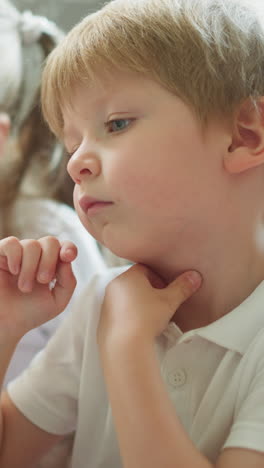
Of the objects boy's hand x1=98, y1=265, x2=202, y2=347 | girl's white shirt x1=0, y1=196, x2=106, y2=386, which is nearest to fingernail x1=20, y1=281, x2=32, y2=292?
boy's hand x1=98, y1=265, x2=202, y2=347

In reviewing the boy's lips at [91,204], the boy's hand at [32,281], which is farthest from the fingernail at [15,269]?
the boy's lips at [91,204]

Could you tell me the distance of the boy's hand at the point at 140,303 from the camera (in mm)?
770

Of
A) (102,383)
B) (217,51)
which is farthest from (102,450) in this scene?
(217,51)

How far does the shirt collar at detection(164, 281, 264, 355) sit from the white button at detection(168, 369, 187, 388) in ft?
0.13

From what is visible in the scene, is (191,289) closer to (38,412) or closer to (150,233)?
(150,233)

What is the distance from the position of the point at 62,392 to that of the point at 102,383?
0.08 metres

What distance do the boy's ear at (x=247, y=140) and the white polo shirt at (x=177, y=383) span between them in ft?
0.53

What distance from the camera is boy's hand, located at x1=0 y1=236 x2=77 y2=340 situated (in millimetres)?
843

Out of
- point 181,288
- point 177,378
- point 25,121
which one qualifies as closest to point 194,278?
point 181,288

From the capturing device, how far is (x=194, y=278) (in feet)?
2.79

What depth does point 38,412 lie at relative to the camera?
3.17 feet

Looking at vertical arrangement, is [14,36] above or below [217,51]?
below

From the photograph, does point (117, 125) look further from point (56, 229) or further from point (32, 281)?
point (56, 229)

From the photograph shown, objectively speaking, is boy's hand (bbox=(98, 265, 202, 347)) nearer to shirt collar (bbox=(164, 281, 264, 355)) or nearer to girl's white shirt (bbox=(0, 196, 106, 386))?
shirt collar (bbox=(164, 281, 264, 355))
